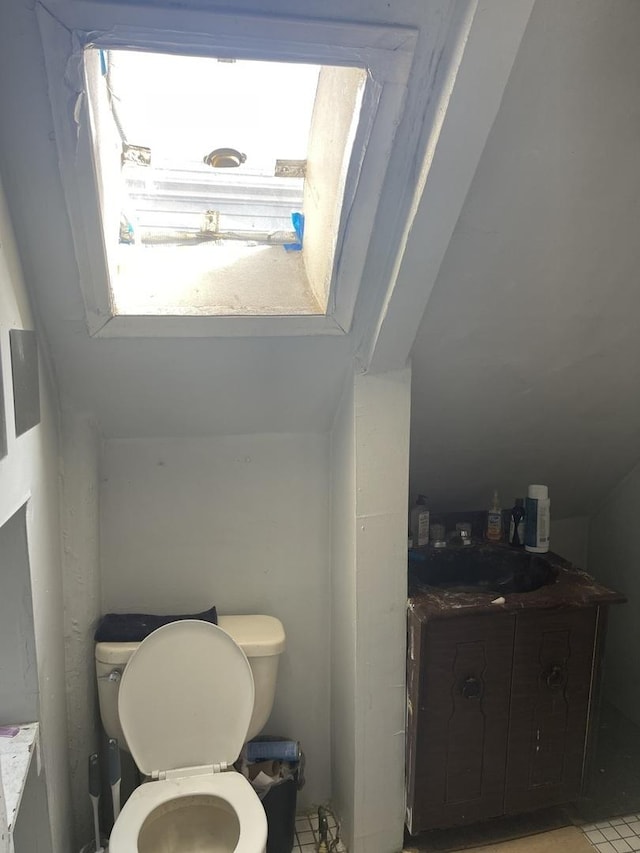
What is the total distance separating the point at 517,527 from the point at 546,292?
0.87 meters

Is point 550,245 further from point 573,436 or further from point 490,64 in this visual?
point 573,436

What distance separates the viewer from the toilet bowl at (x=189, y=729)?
1.51 meters

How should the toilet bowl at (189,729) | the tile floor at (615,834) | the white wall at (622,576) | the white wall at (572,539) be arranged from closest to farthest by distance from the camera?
1. the toilet bowl at (189,729)
2. the tile floor at (615,834)
3. the white wall at (622,576)
4. the white wall at (572,539)

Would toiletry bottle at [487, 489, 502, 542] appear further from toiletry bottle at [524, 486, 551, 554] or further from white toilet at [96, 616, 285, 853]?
white toilet at [96, 616, 285, 853]

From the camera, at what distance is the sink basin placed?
6.38ft

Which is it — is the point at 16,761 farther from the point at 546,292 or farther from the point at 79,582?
the point at 546,292

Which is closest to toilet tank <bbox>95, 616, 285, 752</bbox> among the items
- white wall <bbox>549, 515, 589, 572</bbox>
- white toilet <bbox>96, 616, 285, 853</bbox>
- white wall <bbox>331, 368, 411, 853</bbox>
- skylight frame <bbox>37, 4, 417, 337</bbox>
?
white toilet <bbox>96, 616, 285, 853</bbox>

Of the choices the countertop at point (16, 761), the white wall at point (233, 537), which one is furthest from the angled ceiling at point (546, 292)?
the countertop at point (16, 761)

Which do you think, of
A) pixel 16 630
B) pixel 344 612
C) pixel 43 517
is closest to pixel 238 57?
pixel 43 517

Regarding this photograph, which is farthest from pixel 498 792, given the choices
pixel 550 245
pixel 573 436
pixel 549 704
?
pixel 550 245

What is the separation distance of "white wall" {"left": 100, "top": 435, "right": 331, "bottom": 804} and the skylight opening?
1.64 feet

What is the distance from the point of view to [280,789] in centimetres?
170

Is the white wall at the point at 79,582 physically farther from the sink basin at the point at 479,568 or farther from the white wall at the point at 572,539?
the white wall at the point at 572,539

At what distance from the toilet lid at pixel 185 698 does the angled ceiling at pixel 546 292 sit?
85 centimetres
